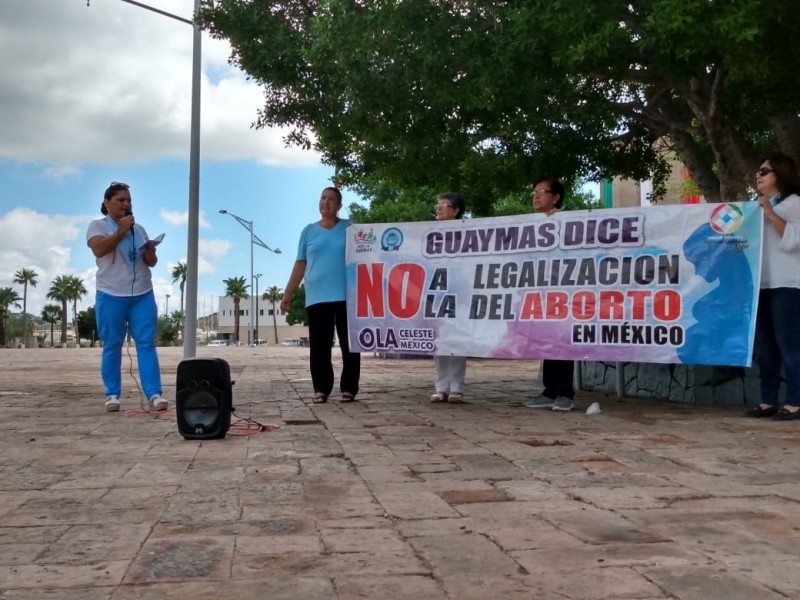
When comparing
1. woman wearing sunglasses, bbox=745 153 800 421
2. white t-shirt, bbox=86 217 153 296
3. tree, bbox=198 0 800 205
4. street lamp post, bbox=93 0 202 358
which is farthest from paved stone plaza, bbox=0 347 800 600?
street lamp post, bbox=93 0 202 358

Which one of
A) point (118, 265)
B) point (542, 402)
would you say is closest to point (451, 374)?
point (542, 402)

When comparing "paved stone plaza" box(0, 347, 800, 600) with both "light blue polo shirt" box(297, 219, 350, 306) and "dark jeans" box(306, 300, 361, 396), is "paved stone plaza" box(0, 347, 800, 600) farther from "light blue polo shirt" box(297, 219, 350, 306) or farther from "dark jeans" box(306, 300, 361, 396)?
"light blue polo shirt" box(297, 219, 350, 306)

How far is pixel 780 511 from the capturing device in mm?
3293

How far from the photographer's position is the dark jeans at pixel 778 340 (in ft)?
20.6

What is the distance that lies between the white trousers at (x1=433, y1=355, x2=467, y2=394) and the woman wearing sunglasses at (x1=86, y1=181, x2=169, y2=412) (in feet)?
8.32

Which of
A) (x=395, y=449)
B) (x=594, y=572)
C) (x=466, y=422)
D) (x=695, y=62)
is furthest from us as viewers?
(x=695, y=62)

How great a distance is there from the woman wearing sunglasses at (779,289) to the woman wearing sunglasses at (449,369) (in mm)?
2570

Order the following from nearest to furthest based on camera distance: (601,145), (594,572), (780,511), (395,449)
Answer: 1. (594,572)
2. (780,511)
3. (395,449)
4. (601,145)

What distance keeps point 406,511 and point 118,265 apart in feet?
15.3

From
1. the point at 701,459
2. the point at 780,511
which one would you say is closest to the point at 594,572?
the point at 780,511

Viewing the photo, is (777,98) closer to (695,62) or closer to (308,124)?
(695,62)

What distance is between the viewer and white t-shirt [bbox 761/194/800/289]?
625 centimetres

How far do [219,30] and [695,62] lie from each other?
6.35 m

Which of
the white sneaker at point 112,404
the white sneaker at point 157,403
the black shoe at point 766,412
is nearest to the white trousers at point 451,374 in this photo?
the white sneaker at point 157,403
